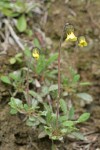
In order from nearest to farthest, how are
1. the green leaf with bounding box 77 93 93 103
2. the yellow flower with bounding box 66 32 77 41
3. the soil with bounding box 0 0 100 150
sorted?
the yellow flower with bounding box 66 32 77 41 → the soil with bounding box 0 0 100 150 → the green leaf with bounding box 77 93 93 103

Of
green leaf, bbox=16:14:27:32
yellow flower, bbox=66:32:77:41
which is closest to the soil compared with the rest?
green leaf, bbox=16:14:27:32

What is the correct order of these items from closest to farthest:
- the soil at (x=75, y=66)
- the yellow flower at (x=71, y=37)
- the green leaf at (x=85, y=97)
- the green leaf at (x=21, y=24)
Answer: the yellow flower at (x=71, y=37), the soil at (x=75, y=66), the green leaf at (x=85, y=97), the green leaf at (x=21, y=24)

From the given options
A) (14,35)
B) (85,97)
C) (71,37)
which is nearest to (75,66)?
(85,97)

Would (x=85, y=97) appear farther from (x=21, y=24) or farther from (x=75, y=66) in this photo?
(x=21, y=24)

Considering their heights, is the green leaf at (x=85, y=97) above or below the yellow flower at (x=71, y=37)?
below

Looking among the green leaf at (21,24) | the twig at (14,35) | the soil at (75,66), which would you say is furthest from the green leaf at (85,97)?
the green leaf at (21,24)

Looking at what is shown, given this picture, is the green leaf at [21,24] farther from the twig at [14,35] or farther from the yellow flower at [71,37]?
the yellow flower at [71,37]

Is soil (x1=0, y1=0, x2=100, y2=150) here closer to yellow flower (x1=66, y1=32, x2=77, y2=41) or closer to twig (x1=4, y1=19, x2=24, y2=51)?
twig (x1=4, y1=19, x2=24, y2=51)

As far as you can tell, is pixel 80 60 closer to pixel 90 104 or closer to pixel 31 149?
pixel 90 104
